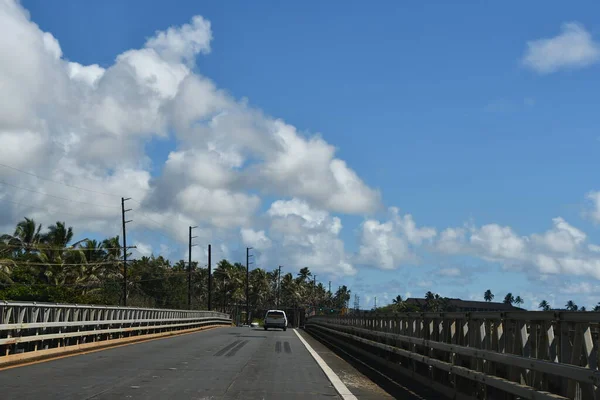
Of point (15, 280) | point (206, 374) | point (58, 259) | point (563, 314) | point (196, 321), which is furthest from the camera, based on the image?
point (58, 259)

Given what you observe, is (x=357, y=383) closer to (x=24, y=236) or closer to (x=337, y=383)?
(x=337, y=383)

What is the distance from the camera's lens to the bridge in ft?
27.9

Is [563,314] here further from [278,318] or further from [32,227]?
[32,227]

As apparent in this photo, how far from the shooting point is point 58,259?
7262cm

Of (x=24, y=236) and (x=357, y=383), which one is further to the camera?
(x=24, y=236)

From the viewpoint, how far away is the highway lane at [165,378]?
12.5 metres

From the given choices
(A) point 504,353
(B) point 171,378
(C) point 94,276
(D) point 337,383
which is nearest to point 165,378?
(B) point 171,378

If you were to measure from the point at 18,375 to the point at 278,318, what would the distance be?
4782 cm

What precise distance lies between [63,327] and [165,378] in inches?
318

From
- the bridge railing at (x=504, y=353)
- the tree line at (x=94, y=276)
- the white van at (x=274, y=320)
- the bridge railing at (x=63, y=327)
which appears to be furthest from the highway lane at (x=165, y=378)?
the white van at (x=274, y=320)

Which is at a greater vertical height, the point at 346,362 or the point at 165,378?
the point at 346,362

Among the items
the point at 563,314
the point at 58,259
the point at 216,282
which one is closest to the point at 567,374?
the point at 563,314

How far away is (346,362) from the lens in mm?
22906

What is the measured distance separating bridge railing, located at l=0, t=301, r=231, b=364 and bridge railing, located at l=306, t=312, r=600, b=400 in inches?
357
